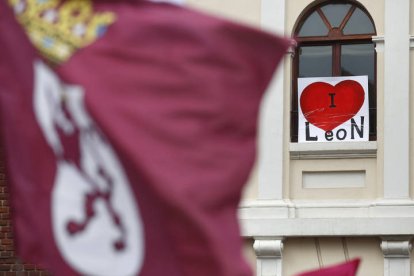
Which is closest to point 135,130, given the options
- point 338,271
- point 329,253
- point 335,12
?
point 338,271

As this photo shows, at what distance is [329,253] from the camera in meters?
16.5

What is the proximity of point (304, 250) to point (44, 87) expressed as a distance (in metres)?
9.32

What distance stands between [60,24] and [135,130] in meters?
0.90

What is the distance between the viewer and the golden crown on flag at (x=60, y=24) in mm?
7625

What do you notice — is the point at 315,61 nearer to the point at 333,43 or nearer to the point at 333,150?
the point at 333,43

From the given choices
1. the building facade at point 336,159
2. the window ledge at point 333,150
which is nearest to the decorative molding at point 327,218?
the building facade at point 336,159

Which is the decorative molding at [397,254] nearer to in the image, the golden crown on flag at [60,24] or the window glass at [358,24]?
the window glass at [358,24]

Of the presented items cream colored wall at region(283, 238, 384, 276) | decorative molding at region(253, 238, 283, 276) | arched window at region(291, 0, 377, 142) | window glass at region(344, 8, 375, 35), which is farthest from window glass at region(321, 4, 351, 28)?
decorative molding at region(253, 238, 283, 276)

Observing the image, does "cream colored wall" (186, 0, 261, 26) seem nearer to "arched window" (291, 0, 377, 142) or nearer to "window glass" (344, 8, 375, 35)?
"arched window" (291, 0, 377, 142)

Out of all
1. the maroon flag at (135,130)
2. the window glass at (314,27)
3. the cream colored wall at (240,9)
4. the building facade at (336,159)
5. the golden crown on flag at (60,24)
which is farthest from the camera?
the cream colored wall at (240,9)

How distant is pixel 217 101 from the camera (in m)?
7.29

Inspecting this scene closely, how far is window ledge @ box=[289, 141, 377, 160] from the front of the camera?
16.7m

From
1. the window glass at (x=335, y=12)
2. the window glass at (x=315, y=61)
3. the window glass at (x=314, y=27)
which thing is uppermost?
the window glass at (x=335, y=12)

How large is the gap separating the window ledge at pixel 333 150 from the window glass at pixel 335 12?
1.44 metres
